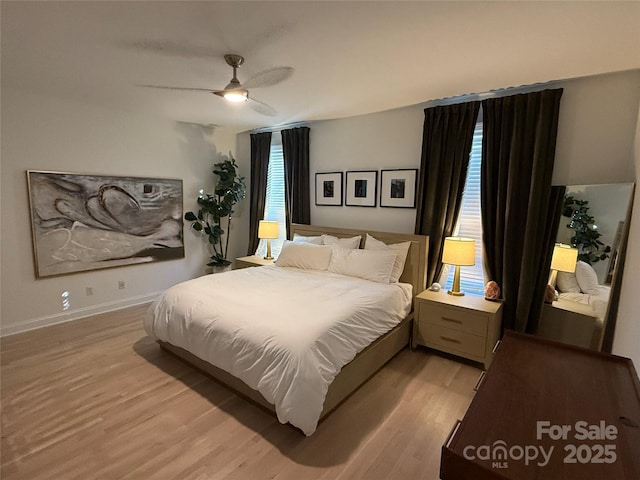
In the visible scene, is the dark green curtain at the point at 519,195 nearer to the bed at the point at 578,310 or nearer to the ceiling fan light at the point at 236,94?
the bed at the point at 578,310

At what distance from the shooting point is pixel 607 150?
2.47 meters

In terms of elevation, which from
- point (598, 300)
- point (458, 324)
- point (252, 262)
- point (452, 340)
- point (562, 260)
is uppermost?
point (562, 260)

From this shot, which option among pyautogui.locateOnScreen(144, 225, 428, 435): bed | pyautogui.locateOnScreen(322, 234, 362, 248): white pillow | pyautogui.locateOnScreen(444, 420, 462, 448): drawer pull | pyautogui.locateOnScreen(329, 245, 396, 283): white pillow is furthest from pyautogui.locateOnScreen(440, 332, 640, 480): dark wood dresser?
pyautogui.locateOnScreen(322, 234, 362, 248): white pillow

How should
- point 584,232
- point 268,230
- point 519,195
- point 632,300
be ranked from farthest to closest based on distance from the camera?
point 268,230 < point 519,195 < point 584,232 < point 632,300

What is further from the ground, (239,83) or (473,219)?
(239,83)

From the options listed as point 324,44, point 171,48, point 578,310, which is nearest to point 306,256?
point 324,44

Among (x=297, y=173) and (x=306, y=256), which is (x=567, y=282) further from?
(x=297, y=173)

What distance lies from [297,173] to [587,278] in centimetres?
338

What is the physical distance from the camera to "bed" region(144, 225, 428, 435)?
6.07 feet

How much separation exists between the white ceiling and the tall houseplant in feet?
3.31

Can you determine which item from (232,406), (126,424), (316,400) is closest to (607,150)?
(316,400)

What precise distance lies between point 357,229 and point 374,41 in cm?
224

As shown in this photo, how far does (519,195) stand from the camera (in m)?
2.76

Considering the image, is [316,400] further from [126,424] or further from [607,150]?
[607,150]
